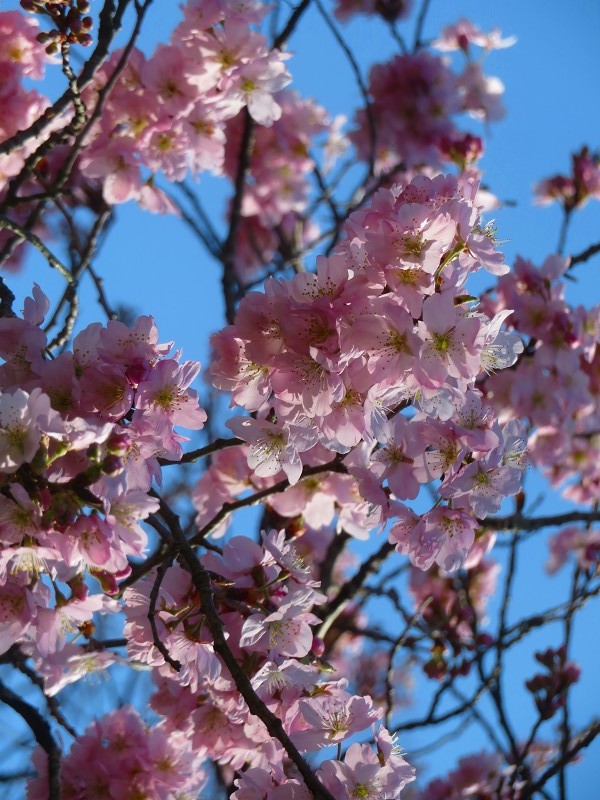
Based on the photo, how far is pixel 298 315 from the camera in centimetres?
164

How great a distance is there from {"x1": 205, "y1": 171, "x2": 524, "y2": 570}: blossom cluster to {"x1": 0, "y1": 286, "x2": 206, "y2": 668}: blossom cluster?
0.20m

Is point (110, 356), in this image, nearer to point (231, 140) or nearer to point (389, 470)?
point (389, 470)

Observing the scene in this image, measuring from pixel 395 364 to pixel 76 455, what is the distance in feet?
2.03

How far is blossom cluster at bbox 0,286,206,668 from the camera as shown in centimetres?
144

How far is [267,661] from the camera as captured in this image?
177 centimetres

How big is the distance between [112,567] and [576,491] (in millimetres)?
3905

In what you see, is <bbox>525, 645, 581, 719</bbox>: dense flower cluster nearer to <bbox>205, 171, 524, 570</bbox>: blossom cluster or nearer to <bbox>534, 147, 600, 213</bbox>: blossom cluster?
<bbox>205, 171, 524, 570</bbox>: blossom cluster

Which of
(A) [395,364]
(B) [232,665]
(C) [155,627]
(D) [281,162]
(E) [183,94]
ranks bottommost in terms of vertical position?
(B) [232,665]

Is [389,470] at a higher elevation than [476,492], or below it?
higher

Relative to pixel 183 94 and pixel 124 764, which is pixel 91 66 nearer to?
pixel 183 94

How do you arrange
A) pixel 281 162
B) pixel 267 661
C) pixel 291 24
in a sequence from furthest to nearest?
pixel 281 162 < pixel 291 24 < pixel 267 661

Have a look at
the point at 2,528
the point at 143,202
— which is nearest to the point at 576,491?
the point at 143,202

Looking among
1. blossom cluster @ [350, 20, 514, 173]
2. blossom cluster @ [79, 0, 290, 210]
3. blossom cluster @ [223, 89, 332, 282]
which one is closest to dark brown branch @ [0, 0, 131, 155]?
blossom cluster @ [79, 0, 290, 210]

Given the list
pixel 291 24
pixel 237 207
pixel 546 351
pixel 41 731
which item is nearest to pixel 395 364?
pixel 41 731
